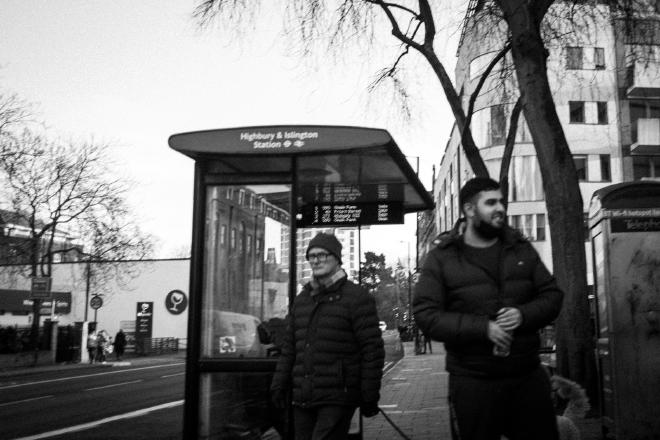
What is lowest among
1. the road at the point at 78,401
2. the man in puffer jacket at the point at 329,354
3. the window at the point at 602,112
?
the road at the point at 78,401

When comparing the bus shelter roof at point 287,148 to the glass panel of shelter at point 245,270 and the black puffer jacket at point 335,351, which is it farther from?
the black puffer jacket at point 335,351

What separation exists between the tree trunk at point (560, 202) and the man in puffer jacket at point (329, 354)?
496 cm

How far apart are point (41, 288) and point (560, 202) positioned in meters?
25.8

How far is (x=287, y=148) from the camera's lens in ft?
22.3

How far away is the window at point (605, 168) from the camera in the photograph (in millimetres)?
40562

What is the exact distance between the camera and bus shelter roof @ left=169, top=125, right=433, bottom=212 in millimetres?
6723

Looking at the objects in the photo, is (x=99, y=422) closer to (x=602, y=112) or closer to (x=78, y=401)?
(x=78, y=401)

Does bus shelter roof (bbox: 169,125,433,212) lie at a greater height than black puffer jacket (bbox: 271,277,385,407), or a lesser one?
greater

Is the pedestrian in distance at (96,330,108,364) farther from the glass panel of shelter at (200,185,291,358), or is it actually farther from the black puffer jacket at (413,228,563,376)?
the black puffer jacket at (413,228,563,376)

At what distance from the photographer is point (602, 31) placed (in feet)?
38.4

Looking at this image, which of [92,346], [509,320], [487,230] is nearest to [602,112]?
[92,346]

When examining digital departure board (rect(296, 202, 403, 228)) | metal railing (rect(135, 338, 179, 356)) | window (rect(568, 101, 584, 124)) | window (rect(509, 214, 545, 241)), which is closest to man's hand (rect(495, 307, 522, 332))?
digital departure board (rect(296, 202, 403, 228))

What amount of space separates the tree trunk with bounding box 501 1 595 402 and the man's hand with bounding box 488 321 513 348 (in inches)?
242

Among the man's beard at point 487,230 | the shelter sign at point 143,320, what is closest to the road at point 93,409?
the man's beard at point 487,230
